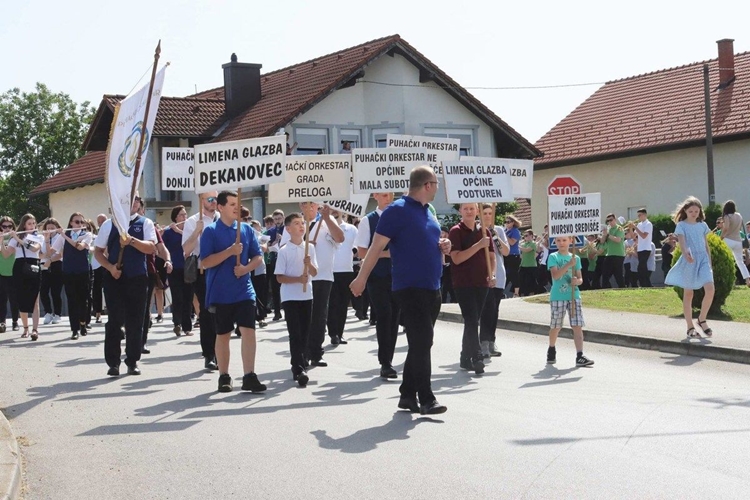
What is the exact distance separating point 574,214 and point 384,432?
23.7 feet

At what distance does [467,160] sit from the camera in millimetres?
13797

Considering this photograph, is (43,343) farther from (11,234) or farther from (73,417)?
(73,417)

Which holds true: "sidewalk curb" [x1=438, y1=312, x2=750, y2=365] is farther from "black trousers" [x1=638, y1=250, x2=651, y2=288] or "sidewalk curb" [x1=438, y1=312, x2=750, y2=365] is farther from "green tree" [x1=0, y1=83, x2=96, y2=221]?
"green tree" [x1=0, y1=83, x2=96, y2=221]

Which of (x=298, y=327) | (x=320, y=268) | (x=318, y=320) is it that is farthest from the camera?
(x=320, y=268)

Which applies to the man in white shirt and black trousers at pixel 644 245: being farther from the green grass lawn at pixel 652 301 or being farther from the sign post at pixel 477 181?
the sign post at pixel 477 181

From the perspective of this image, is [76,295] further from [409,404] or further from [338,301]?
[409,404]

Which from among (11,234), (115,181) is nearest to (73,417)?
(115,181)

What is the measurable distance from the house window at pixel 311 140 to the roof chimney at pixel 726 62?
46.6 feet

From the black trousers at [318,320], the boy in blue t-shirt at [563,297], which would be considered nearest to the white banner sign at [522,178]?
the boy in blue t-shirt at [563,297]

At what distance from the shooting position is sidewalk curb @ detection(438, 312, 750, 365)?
13.2 meters

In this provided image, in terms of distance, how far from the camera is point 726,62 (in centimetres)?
4200

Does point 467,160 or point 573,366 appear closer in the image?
point 573,366

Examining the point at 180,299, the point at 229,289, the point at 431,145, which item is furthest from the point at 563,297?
the point at 180,299

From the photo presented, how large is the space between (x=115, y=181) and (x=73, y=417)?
2.18m
